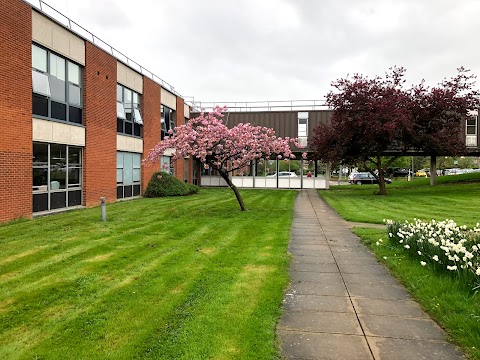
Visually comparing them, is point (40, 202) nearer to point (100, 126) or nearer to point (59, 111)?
point (59, 111)

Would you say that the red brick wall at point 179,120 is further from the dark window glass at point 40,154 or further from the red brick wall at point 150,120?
the dark window glass at point 40,154

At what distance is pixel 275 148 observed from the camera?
46.6ft

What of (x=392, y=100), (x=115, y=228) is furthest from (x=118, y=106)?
(x=392, y=100)

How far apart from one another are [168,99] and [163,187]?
707cm

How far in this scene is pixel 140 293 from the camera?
4.99m

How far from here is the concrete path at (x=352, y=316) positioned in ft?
11.5

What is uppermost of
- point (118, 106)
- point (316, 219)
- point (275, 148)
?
point (118, 106)

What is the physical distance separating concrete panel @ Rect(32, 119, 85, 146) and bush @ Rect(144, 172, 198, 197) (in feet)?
22.8

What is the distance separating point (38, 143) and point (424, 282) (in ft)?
41.8

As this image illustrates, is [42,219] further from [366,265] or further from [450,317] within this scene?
[450,317]

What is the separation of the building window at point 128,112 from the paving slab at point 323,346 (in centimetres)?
1706

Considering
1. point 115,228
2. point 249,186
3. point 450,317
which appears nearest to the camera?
point 450,317

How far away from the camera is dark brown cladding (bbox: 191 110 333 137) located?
31.8 meters

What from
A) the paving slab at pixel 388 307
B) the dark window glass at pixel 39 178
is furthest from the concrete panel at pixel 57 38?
the paving slab at pixel 388 307
